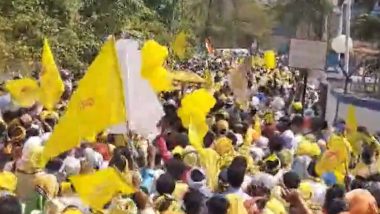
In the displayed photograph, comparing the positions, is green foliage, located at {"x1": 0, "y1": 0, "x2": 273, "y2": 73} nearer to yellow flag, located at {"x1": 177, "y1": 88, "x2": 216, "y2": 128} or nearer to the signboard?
the signboard

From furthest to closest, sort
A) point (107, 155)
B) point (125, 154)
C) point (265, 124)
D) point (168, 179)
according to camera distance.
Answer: point (265, 124), point (107, 155), point (125, 154), point (168, 179)

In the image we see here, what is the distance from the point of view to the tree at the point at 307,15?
1810 inches

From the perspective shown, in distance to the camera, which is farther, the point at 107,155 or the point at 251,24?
the point at 251,24

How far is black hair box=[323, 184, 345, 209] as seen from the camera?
720cm

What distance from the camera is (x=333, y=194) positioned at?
7.27 metres

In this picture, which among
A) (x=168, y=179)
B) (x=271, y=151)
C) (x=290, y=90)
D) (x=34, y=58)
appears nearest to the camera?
(x=168, y=179)

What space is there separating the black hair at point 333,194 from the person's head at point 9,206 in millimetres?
2320

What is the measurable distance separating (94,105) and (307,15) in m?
42.2

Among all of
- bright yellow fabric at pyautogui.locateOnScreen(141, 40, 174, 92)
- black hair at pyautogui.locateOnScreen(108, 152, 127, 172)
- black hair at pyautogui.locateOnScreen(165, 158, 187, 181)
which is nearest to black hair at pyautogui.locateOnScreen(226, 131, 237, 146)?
bright yellow fabric at pyautogui.locateOnScreen(141, 40, 174, 92)

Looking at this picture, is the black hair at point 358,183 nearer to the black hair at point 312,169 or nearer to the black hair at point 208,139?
the black hair at point 312,169

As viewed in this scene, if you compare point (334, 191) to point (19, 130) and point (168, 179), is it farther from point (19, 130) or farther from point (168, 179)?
point (19, 130)

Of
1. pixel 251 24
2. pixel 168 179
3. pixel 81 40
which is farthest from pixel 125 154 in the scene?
pixel 251 24

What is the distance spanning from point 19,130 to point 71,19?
1448 centimetres

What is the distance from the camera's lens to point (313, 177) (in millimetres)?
8633
